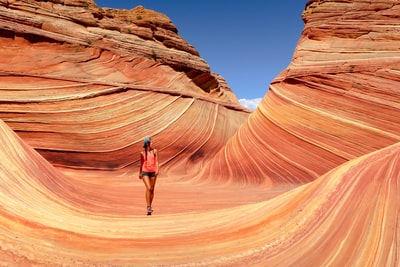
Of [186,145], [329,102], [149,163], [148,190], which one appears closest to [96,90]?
[186,145]

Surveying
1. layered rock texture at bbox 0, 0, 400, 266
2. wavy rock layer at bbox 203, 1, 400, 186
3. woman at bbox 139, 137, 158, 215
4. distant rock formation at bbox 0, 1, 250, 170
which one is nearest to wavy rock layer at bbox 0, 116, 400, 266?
layered rock texture at bbox 0, 0, 400, 266

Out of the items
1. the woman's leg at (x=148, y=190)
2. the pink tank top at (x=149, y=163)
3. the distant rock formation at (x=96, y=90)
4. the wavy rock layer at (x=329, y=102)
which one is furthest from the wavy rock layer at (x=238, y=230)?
the distant rock formation at (x=96, y=90)

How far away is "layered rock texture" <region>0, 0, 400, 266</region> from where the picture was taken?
135 inches

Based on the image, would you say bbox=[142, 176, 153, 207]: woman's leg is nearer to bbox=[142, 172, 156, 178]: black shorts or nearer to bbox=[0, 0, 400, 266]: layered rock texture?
bbox=[142, 172, 156, 178]: black shorts

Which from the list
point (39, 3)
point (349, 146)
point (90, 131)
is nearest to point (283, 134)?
point (349, 146)

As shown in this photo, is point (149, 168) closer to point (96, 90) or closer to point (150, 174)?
point (150, 174)

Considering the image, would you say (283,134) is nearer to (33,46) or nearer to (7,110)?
(7,110)

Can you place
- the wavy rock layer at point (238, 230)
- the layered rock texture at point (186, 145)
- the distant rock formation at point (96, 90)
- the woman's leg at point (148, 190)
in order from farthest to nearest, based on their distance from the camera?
1. the distant rock formation at point (96, 90)
2. the woman's leg at point (148, 190)
3. the layered rock texture at point (186, 145)
4. the wavy rock layer at point (238, 230)

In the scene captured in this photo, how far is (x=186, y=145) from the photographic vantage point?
495 inches

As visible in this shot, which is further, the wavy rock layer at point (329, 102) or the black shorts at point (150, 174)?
the wavy rock layer at point (329, 102)

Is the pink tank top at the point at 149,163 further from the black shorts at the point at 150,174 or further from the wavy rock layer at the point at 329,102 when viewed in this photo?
the wavy rock layer at the point at 329,102

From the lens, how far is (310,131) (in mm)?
8836

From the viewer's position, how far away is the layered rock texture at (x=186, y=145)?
3.42 m

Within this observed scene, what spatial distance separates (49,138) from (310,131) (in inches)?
261
